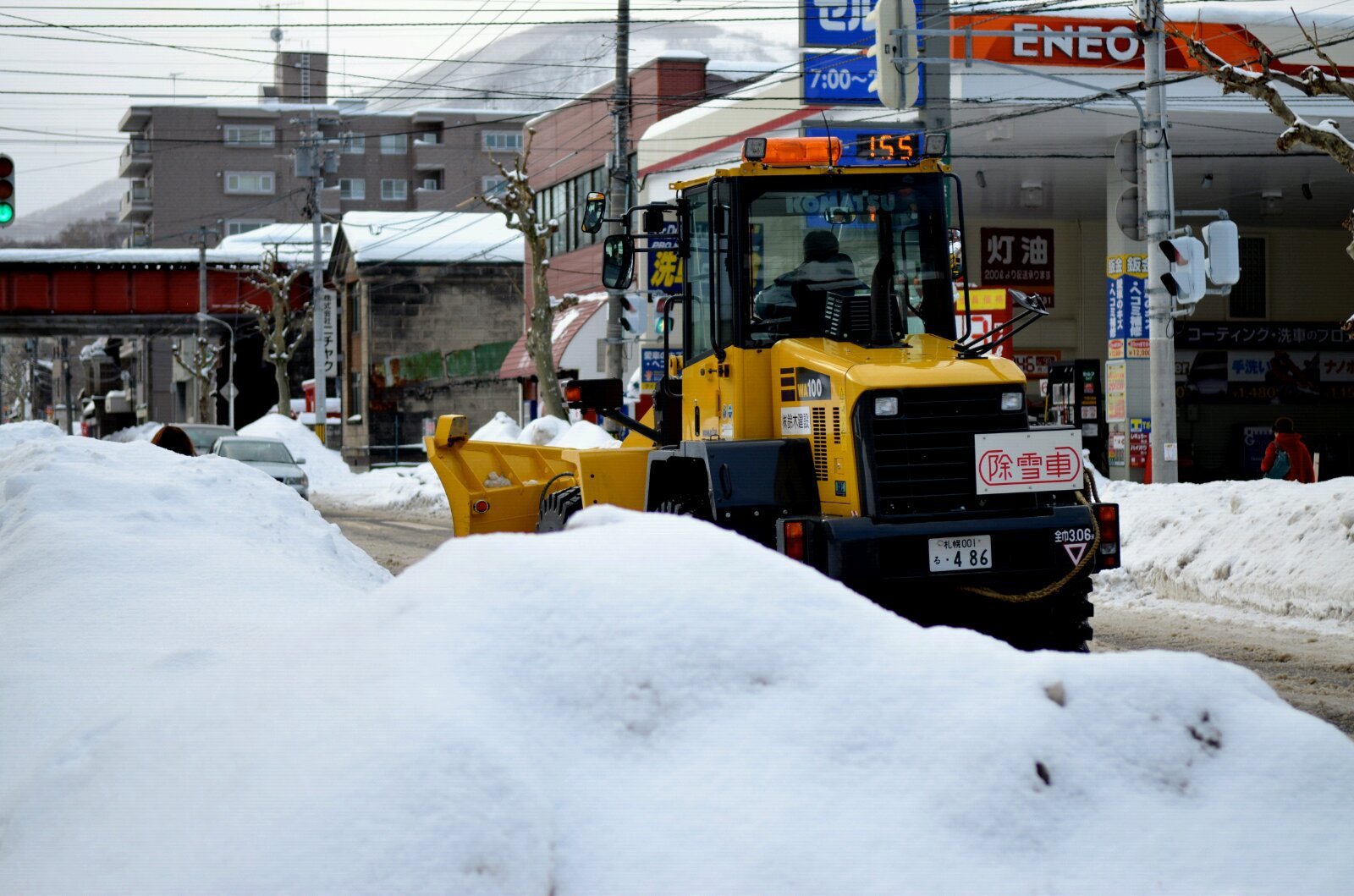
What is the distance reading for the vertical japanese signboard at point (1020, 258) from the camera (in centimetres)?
3419

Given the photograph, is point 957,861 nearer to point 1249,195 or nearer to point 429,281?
point 1249,195

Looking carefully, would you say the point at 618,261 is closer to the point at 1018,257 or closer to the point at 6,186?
the point at 6,186

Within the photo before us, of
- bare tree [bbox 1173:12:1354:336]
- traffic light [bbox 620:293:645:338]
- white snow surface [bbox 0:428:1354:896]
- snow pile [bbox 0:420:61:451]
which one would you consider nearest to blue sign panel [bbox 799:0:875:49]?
traffic light [bbox 620:293:645:338]

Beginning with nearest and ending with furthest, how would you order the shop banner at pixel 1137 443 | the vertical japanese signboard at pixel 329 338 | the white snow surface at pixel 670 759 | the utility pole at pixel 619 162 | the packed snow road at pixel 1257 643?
the white snow surface at pixel 670 759, the packed snow road at pixel 1257 643, the shop banner at pixel 1137 443, the utility pole at pixel 619 162, the vertical japanese signboard at pixel 329 338

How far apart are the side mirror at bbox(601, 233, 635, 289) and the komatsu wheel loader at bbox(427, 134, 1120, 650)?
17 mm

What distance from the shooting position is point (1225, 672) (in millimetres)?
4426

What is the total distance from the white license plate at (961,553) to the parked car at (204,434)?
81.3 ft

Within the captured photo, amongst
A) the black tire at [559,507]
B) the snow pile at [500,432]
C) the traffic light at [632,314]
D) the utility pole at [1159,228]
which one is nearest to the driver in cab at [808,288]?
the black tire at [559,507]

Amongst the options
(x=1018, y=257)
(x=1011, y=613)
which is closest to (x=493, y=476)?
(x=1011, y=613)

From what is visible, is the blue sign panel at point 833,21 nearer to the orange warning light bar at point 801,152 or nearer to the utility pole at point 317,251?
the orange warning light bar at point 801,152

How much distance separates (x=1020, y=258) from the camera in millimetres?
34594

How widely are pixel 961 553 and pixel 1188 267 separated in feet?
32.3

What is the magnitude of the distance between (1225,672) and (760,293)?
5081 millimetres

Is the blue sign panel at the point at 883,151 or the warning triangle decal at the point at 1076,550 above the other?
the blue sign panel at the point at 883,151
